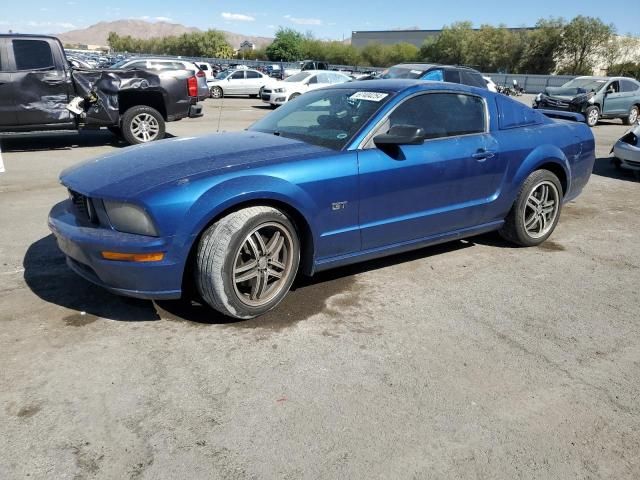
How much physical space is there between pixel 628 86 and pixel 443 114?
16905 mm

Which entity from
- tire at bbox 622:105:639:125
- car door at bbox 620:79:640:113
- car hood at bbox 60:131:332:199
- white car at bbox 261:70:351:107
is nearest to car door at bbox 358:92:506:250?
car hood at bbox 60:131:332:199

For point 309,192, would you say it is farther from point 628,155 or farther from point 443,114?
point 628,155

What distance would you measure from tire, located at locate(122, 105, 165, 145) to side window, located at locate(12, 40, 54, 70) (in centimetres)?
150

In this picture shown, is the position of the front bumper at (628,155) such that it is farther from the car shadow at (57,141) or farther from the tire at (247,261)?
the car shadow at (57,141)

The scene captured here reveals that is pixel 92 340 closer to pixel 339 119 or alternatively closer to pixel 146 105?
pixel 339 119

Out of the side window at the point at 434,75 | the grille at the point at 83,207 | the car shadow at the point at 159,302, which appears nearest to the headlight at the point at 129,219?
the grille at the point at 83,207

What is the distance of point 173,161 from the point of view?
357 cm

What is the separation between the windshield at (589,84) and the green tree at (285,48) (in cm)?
7834

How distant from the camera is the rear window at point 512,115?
15.8 ft

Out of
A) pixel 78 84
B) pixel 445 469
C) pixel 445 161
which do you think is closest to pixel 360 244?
pixel 445 161

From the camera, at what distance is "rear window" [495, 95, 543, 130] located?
15.8ft

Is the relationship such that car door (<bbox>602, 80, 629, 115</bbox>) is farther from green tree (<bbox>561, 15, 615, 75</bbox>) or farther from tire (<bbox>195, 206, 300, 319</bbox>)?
green tree (<bbox>561, 15, 615, 75</bbox>)

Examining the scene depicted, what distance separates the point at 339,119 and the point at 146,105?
7.18 metres

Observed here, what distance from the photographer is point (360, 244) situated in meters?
3.91
